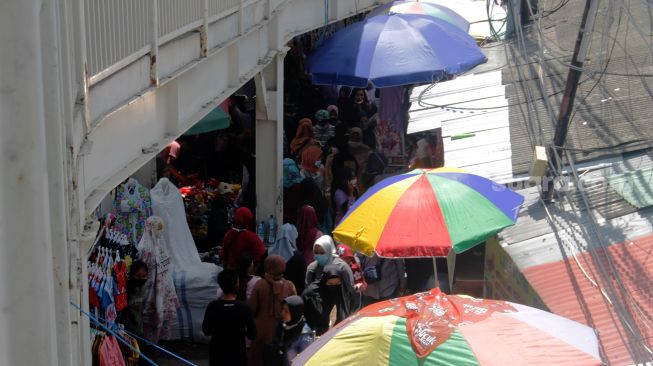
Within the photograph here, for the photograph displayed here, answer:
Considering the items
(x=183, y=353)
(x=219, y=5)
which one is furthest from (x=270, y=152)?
(x=219, y=5)

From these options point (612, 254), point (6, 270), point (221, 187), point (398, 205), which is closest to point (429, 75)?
point (221, 187)

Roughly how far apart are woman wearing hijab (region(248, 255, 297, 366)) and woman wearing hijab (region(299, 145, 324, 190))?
4741 millimetres

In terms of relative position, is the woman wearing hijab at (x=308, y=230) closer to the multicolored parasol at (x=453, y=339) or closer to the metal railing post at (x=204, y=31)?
the metal railing post at (x=204, y=31)

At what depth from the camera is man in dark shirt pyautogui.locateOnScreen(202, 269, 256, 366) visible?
810 centimetres

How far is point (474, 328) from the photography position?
5.73 metres

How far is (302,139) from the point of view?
14.7 meters

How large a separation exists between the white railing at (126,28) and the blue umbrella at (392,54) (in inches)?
287

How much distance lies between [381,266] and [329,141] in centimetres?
462

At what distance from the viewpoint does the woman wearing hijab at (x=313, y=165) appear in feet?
43.7

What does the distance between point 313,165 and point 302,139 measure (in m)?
1.38

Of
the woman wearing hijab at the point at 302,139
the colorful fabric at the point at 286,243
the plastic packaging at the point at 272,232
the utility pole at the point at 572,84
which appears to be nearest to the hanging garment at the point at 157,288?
the colorful fabric at the point at 286,243

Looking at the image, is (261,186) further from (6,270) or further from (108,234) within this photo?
(6,270)

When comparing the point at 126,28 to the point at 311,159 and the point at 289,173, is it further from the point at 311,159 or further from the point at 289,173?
the point at 311,159

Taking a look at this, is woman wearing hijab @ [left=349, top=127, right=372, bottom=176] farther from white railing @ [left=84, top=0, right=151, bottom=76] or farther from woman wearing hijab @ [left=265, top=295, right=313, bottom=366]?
white railing @ [left=84, top=0, right=151, bottom=76]
